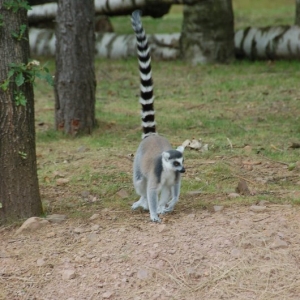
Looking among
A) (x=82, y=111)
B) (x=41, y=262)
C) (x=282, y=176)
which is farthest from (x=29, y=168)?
(x=82, y=111)

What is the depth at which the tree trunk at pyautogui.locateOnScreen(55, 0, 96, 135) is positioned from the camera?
27.7 feet

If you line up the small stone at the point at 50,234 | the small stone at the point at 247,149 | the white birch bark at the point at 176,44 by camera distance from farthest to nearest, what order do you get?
the white birch bark at the point at 176,44
the small stone at the point at 247,149
the small stone at the point at 50,234

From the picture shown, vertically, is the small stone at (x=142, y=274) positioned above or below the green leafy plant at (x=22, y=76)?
below

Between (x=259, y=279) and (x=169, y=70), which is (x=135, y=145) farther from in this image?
(x=169, y=70)

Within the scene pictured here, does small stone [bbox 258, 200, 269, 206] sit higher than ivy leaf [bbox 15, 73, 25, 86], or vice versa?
ivy leaf [bbox 15, 73, 25, 86]

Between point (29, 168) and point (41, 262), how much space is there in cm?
80

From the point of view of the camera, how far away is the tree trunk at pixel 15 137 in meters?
5.25

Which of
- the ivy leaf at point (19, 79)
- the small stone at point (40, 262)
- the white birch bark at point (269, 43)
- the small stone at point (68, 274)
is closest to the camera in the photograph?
the small stone at point (68, 274)

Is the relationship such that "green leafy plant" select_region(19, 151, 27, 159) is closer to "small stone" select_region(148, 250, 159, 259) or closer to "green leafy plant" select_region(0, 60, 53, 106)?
"green leafy plant" select_region(0, 60, 53, 106)

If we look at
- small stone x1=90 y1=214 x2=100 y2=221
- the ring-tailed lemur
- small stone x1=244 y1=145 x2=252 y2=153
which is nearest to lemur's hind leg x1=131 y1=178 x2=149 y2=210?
the ring-tailed lemur

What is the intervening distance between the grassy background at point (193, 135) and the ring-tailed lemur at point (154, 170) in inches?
7.4

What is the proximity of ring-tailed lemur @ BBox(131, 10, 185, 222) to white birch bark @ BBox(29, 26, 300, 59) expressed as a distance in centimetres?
678

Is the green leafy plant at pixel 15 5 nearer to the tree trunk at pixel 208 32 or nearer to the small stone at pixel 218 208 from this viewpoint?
the small stone at pixel 218 208

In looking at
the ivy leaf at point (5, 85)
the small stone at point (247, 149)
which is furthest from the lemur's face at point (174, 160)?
the small stone at point (247, 149)
